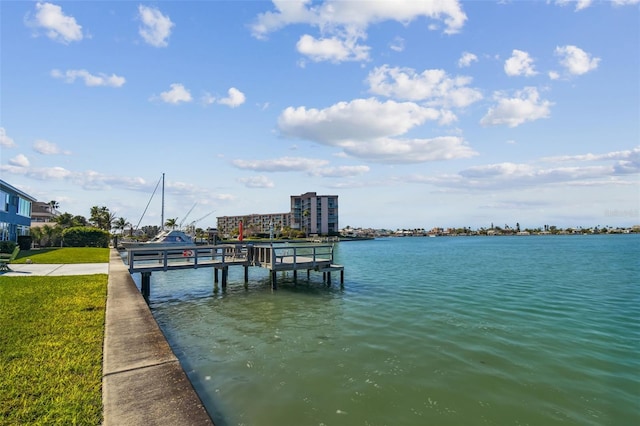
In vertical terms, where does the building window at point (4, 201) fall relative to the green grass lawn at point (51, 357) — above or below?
above

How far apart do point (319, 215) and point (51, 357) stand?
158359 mm

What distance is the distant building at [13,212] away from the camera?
108 feet

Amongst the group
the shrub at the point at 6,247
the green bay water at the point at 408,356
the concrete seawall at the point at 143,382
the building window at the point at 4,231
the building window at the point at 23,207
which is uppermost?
the building window at the point at 23,207

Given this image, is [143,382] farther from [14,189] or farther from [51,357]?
[14,189]

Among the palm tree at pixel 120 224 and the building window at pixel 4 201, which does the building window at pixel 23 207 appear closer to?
the building window at pixel 4 201

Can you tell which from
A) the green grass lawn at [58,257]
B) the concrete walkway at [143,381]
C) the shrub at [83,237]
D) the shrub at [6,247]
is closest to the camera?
the concrete walkway at [143,381]

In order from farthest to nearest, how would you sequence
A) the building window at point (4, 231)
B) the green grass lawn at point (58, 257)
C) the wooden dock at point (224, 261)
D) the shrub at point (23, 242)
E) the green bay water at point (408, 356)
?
the shrub at point (23, 242)
the building window at point (4, 231)
the green grass lawn at point (58, 257)
the wooden dock at point (224, 261)
the green bay water at point (408, 356)

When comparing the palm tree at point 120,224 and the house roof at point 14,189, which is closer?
the house roof at point 14,189

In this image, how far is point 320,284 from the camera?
2320 centimetres

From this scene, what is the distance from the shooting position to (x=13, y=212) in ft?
119

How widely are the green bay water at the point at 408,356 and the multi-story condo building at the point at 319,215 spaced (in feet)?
472

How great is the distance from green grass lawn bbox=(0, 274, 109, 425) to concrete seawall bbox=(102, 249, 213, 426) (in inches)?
7.4

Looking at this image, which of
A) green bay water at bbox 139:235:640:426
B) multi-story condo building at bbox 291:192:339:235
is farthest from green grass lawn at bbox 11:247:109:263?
multi-story condo building at bbox 291:192:339:235

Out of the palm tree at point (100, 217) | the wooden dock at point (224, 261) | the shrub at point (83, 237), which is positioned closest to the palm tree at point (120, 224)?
the palm tree at point (100, 217)
